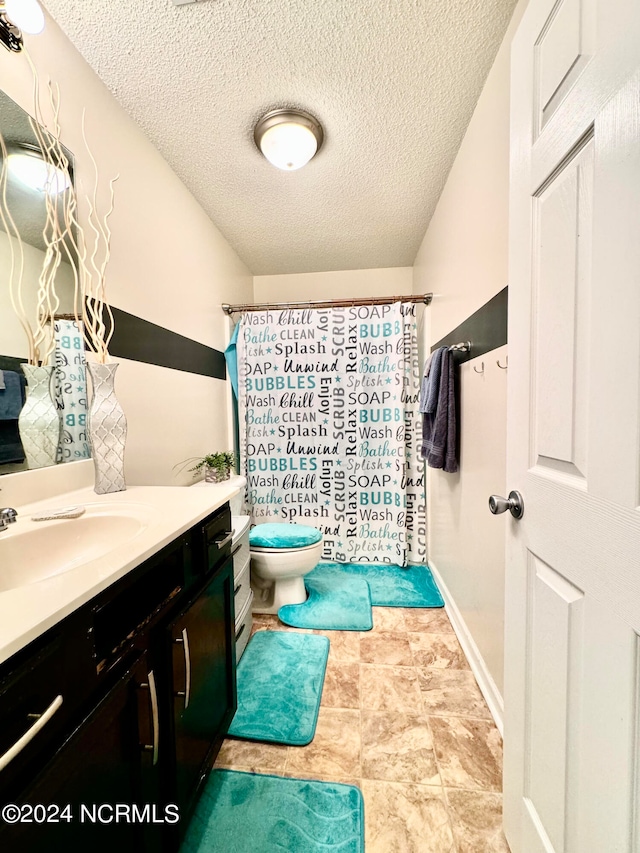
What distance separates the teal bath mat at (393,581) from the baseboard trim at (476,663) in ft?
0.42

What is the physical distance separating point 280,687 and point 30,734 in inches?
44.3

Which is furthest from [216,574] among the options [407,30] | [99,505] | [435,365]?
[407,30]

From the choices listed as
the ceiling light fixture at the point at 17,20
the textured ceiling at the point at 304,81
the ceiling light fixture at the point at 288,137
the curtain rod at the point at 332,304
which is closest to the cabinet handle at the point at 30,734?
the ceiling light fixture at the point at 17,20

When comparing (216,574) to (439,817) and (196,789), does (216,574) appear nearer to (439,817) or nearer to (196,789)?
(196,789)

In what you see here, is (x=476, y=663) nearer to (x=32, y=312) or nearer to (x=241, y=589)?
(x=241, y=589)

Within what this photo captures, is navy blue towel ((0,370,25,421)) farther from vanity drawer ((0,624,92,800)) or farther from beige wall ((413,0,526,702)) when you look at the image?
beige wall ((413,0,526,702))

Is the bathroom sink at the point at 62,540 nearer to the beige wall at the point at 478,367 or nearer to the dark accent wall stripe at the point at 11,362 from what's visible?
the dark accent wall stripe at the point at 11,362

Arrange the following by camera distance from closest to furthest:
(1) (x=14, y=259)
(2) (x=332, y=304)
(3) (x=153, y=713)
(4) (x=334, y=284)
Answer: (3) (x=153, y=713), (1) (x=14, y=259), (2) (x=332, y=304), (4) (x=334, y=284)

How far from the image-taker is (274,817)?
34.6 inches

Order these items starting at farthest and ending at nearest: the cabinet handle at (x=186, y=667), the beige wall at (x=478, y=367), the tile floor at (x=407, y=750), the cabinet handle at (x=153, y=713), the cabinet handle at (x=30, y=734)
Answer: the beige wall at (x=478, y=367), the tile floor at (x=407, y=750), the cabinet handle at (x=186, y=667), the cabinet handle at (x=153, y=713), the cabinet handle at (x=30, y=734)

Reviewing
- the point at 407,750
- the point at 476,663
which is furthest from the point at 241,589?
the point at 476,663

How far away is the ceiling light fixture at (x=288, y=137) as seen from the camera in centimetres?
129

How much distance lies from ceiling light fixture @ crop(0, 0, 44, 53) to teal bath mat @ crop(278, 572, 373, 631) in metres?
2.25

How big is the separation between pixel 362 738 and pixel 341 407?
5.42 ft
